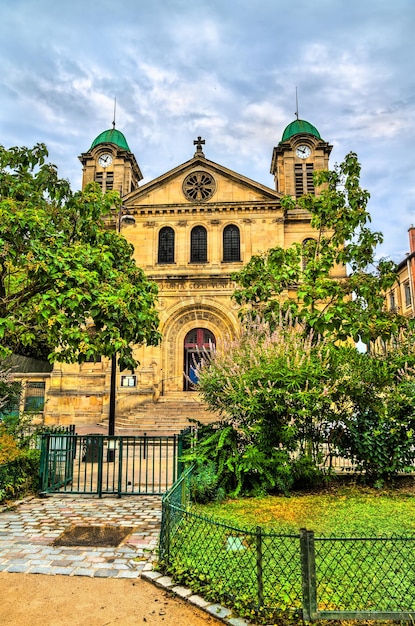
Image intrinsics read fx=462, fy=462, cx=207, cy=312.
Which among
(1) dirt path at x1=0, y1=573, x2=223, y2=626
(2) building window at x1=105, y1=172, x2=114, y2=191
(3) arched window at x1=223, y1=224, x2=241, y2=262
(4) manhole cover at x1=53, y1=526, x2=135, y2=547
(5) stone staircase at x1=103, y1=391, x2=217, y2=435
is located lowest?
(1) dirt path at x1=0, y1=573, x2=223, y2=626

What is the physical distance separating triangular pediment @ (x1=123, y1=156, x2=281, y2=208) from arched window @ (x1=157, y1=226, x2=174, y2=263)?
1.62 metres

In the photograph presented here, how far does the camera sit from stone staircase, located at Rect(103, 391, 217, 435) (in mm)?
20441

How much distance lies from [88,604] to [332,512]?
4.38 metres

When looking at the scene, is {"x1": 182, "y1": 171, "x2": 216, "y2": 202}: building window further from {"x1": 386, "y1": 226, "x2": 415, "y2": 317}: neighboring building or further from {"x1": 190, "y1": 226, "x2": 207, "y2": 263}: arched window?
{"x1": 386, "y1": 226, "x2": 415, "y2": 317}: neighboring building

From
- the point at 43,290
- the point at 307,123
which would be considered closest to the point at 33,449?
the point at 43,290

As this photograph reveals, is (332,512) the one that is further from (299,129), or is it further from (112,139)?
(112,139)

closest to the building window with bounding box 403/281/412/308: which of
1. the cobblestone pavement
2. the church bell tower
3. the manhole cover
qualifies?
the church bell tower

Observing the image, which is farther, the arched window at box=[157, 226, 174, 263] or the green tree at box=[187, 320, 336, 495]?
the arched window at box=[157, 226, 174, 263]

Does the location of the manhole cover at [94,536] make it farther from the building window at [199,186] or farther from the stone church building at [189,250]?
the building window at [199,186]

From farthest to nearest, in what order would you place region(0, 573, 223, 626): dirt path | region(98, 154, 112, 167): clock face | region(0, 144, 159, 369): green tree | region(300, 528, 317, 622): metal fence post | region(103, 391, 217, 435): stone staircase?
region(98, 154, 112, 167): clock face → region(103, 391, 217, 435): stone staircase → region(0, 144, 159, 369): green tree → region(0, 573, 223, 626): dirt path → region(300, 528, 317, 622): metal fence post

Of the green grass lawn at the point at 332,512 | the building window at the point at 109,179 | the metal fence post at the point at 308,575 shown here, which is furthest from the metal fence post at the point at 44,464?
the building window at the point at 109,179

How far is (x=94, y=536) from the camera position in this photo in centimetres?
714

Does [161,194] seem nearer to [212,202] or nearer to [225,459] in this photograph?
[212,202]

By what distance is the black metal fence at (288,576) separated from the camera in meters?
4.29
